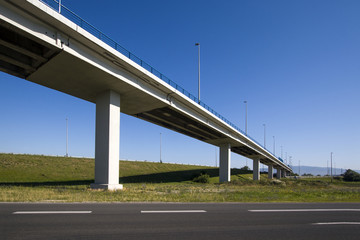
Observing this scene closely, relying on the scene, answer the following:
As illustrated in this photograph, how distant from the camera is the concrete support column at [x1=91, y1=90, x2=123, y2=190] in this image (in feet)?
70.4

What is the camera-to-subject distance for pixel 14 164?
40156 millimetres

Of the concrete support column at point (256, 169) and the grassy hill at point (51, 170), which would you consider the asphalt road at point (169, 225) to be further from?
the concrete support column at point (256, 169)

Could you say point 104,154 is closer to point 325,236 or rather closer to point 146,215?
point 146,215

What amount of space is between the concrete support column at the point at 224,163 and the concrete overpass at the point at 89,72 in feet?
60.7

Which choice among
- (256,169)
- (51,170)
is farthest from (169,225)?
(256,169)

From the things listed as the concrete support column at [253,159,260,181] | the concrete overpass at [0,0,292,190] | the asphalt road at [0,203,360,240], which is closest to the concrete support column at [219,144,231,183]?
the concrete overpass at [0,0,292,190]

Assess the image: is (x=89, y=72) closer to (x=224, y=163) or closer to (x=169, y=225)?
(x=169, y=225)

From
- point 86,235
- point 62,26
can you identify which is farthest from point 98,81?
point 86,235

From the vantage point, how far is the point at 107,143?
2167 centimetres

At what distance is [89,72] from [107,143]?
608 cm

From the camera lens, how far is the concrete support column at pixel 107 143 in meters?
21.5

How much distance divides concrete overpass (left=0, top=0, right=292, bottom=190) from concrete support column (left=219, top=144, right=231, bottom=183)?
60.7 ft

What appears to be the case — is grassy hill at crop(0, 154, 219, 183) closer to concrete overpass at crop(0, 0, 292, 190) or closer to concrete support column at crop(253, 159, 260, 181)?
concrete overpass at crop(0, 0, 292, 190)

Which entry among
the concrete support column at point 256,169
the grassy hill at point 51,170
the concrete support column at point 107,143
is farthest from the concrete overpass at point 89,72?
the concrete support column at point 256,169
